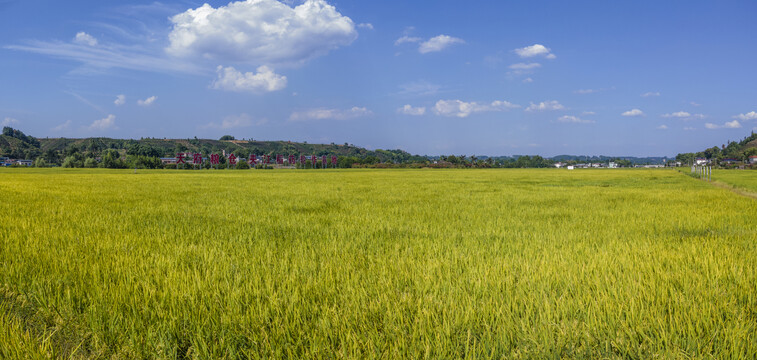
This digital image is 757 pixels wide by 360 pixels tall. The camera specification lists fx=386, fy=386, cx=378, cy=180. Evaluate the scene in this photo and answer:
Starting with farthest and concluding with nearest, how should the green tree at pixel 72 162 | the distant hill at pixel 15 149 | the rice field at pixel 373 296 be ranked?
the distant hill at pixel 15 149
the green tree at pixel 72 162
the rice field at pixel 373 296

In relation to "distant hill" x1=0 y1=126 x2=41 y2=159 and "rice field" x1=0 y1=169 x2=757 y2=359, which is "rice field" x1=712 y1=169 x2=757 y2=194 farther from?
"distant hill" x1=0 y1=126 x2=41 y2=159

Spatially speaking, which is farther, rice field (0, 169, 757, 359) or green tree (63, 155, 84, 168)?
green tree (63, 155, 84, 168)

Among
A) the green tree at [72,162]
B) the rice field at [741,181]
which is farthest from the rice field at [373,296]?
the green tree at [72,162]

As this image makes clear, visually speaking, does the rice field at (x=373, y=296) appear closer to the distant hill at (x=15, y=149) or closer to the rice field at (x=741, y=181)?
the rice field at (x=741, y=181)

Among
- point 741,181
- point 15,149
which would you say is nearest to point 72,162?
point 15,149

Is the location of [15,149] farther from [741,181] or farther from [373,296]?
[741,181]

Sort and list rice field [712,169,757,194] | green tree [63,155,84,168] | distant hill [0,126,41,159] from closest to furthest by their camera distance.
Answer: rice field [712,169,757,194], green tree [63,155,84,168], distant hill [0,126,41,159]

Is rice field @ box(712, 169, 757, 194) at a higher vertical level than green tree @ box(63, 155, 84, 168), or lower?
lower

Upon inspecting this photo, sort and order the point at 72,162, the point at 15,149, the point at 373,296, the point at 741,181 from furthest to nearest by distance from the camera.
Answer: the point at 15,149 → the point at 72,162 → the point at 741,181 → the point at 373,296

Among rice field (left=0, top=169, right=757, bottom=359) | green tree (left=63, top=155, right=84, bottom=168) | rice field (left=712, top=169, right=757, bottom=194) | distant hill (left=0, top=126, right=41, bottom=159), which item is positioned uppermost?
distant hill (left=0, top=126, right=41, bottom=159)

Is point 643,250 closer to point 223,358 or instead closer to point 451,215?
point 451,215

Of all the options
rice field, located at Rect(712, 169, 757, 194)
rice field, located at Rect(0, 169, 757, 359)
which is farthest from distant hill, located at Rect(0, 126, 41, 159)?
rice field, located at Rect(712, 169, 757, 194)

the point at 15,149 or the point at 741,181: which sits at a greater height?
the point at 15,149

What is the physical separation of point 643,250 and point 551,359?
134 inches
